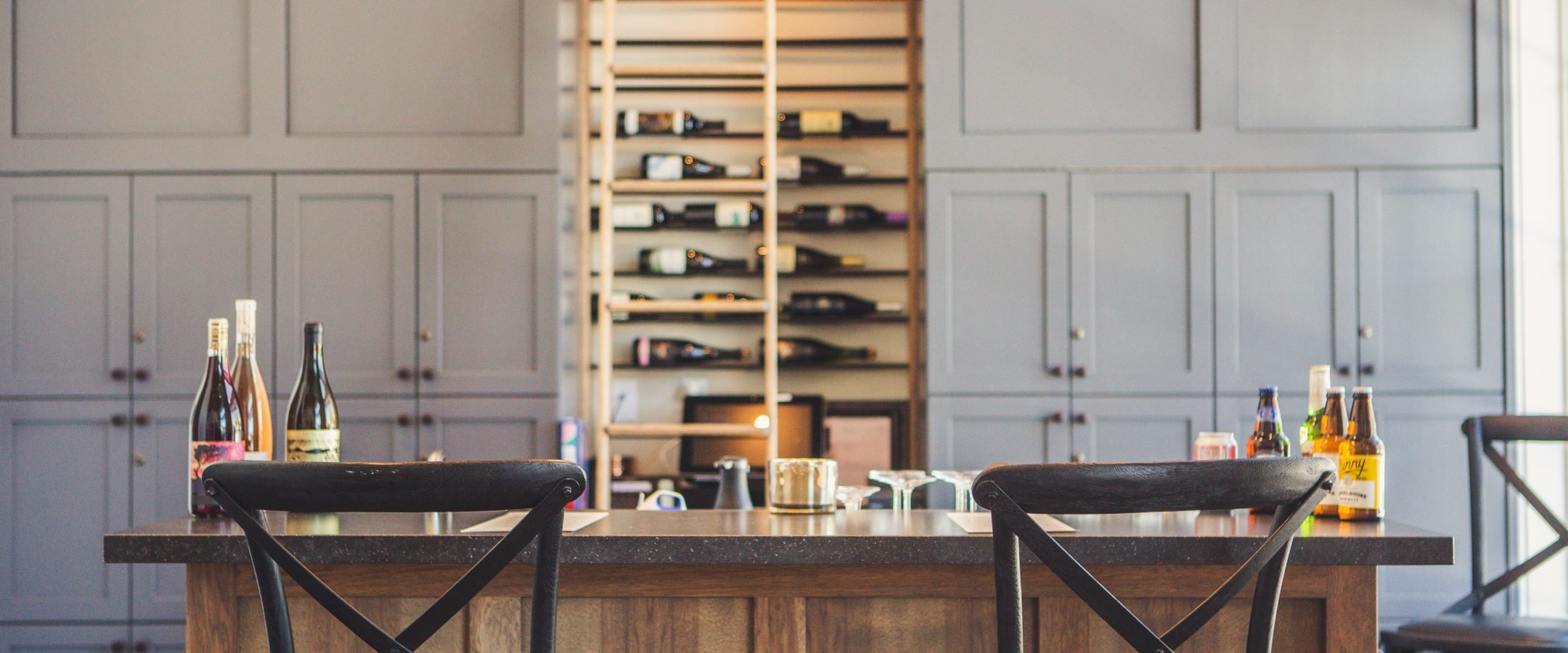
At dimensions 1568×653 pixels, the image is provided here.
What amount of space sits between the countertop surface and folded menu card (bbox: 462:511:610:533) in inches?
1.6

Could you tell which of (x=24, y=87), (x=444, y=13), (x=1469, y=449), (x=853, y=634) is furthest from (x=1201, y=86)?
(x=24, y=87)

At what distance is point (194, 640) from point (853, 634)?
0.87 metres

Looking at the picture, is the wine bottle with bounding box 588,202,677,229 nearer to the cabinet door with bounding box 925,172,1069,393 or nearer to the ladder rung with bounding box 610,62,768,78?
the ladder rung with bounding box 610,62,768,78

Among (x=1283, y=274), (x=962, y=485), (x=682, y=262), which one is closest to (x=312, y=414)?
(x=962, y=485)

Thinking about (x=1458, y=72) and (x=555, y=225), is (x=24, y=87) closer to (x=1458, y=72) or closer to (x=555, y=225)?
(x=555, y=225)

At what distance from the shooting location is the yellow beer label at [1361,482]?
1.57 m

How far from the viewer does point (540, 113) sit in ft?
11.2

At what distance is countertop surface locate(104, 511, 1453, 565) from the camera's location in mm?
1363

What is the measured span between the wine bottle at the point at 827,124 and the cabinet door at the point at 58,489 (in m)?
2.40

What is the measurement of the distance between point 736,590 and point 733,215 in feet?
9.35

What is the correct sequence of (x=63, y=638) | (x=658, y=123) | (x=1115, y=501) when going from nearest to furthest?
1. (x=1115, y=501)
2. (x=63, y=638)
3. (x=658, y=123)

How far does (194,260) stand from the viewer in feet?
11.2

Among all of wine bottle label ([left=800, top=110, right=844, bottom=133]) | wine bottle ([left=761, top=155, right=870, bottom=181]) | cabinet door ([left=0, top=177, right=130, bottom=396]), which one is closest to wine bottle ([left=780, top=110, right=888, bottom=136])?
wine bottle label ([left=800, top=110, right=844, bottom=133])

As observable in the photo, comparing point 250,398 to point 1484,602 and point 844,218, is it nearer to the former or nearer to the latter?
point 1484,602
